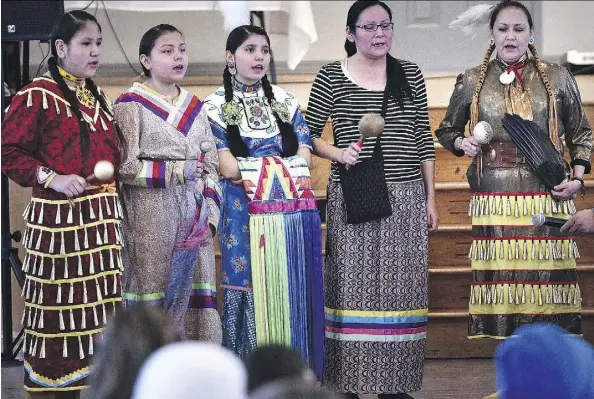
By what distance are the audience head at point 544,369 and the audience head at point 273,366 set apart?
233mm

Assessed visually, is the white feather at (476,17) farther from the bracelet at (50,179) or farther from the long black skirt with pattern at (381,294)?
the bracelet at (50,179)

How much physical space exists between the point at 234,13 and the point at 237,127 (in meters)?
0.40

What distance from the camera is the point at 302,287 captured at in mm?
4109

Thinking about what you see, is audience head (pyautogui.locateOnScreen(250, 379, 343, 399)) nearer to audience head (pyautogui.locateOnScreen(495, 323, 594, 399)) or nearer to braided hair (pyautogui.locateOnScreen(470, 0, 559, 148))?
audience head (pyautogui.locateOnScreen(495, 323, 594, 399))

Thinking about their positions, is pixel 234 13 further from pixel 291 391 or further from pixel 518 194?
pixel 291 391

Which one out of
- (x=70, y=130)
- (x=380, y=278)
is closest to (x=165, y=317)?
(x=70, y=130)

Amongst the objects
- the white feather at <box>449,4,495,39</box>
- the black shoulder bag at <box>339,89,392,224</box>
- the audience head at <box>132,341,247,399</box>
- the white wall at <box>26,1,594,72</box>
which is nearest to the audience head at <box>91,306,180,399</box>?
the audience head at <box>132,341,247,399</box>

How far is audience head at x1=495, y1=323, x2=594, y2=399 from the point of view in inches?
52.1

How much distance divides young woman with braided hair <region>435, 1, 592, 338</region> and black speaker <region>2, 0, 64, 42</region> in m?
1.86

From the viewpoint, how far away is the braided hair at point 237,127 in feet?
13.4

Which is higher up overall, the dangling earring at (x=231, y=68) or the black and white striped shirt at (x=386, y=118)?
the dangling earring at (x=231, y=68)

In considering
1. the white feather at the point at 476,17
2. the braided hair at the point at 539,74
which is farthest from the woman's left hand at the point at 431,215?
the white feather at the point at 476,17

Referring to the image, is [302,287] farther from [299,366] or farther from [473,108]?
[299,366]

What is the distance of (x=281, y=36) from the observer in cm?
637
